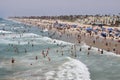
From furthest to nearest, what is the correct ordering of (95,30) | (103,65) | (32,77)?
(95,30) → (103,65) → (32,77)

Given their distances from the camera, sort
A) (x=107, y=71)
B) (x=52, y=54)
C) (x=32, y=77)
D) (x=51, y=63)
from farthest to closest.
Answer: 1. (x=52, y=54)
2. (x=51, y=63)
3. (x=107, y=71)
4. (x=32, y=77)

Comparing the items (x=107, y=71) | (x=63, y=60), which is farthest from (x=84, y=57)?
(x=107, y=71)

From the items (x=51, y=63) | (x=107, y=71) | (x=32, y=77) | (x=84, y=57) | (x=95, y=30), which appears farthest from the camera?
(x=95, y=30)

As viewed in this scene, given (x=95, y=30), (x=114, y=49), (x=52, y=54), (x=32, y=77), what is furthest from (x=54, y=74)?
(x=95, y=30)

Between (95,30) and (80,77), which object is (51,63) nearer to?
(80,77)

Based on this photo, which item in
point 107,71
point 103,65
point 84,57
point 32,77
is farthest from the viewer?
point 84,57

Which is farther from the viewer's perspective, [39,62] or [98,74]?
[39,62]

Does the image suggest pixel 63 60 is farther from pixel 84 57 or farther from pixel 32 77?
pixel 32 77

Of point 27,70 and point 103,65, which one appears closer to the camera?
point 27,70

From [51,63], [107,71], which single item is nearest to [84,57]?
[51,63]
